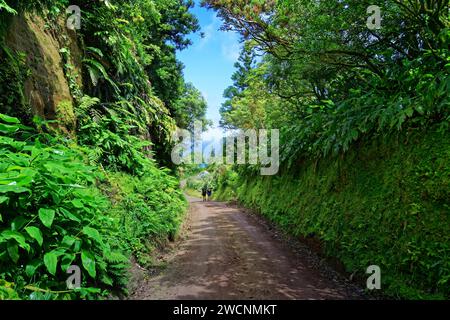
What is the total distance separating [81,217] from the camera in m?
4.11

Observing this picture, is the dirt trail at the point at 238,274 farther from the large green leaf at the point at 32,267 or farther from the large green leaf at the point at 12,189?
the large green leaf at the point at 12,189

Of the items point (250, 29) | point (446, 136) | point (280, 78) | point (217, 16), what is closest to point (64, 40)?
point (217, 16)

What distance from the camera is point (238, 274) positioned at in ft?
19.9

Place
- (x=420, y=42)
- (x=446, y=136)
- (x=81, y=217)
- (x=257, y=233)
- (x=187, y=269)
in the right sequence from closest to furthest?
(x=81, y=217) → (x=446, y=136) → (x=187, y=269) → (x=420, y=42) → (x=257, y=233)

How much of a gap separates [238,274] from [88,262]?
3.29 meters

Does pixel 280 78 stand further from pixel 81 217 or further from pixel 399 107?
pixel 81 217

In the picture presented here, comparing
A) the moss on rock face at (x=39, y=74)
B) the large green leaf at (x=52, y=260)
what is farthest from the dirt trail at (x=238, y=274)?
the moss on rock face at (x=39, y=74)

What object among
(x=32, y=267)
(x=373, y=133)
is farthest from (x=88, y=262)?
(x=373, y=133)

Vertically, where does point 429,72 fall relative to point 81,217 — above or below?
above

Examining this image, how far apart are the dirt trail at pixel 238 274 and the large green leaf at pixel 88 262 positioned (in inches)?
63.0

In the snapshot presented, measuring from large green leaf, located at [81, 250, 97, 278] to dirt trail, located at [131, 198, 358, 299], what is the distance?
1.60 meters

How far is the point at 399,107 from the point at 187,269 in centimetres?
583

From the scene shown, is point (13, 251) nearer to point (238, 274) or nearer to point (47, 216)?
point (47, 216)

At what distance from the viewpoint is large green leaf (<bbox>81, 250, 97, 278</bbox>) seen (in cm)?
372
